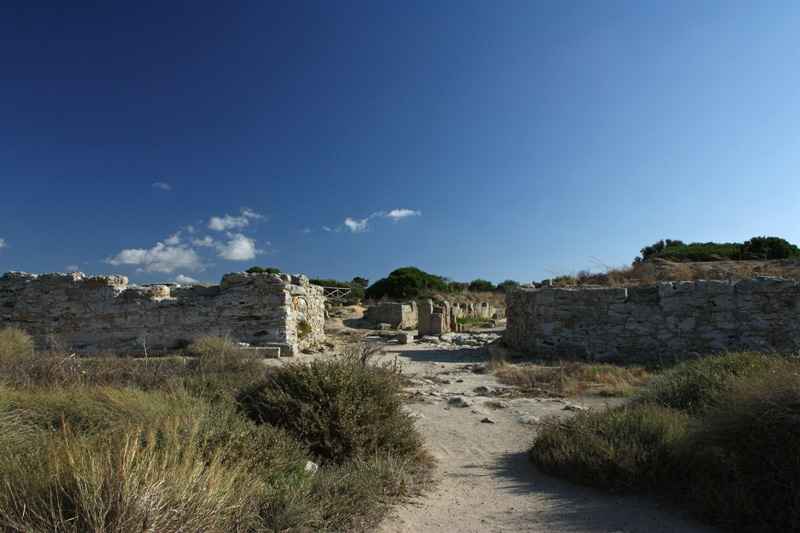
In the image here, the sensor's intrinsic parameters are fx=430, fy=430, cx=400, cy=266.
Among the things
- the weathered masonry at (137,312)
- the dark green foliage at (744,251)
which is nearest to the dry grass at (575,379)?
the weathered masonry at (137,312)

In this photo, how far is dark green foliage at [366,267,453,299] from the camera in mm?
32906

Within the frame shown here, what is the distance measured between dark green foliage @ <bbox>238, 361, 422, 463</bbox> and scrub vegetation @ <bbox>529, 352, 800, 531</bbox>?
132 centimetres

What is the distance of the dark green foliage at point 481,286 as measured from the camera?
42750 mm

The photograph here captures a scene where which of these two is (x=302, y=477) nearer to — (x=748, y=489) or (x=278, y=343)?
(x=748, y=489)

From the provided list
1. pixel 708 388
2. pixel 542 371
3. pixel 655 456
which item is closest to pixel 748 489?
pixel 655 456

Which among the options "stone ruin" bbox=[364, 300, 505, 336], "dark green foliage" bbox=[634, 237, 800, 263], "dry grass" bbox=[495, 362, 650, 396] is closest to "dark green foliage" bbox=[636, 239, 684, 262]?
"dark green foliage" bbox=[634, 237, 800, 263]

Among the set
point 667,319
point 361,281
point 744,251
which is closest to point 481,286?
point 361,281

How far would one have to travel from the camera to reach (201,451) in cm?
263

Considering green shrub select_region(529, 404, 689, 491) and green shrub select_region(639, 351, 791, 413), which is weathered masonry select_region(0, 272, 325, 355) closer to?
green shrub select_region(529, 404, 689, 491)

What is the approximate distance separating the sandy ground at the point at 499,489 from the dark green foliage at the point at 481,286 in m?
36.9

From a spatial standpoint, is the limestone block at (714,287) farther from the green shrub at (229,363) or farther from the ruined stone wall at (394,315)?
the ruined stone wall at (394,315)

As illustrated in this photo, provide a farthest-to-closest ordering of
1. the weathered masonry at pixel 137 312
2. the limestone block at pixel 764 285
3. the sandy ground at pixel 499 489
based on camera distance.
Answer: the weathered masonry at pixel 137 312 < the limestone block at pixel 764 285 < the sandy ground at pixel 499 489

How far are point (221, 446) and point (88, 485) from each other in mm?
903

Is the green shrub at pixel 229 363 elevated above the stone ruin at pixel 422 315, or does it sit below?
below
